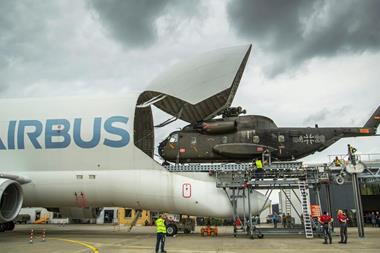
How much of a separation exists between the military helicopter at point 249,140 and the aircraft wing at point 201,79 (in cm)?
200

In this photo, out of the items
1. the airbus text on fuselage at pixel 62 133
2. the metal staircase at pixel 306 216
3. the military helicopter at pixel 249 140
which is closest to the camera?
the metal staircase at pixel 306 216

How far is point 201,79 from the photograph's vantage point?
19.7 m

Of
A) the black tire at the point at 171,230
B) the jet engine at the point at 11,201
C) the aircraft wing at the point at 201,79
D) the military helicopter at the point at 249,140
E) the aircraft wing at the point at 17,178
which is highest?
the aircraft wing at the point at 201,79

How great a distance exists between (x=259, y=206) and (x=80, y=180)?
33.3 ft

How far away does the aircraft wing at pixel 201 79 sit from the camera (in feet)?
64.2

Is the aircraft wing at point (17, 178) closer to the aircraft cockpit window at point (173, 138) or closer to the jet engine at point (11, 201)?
the jet engine at point (11, 201)

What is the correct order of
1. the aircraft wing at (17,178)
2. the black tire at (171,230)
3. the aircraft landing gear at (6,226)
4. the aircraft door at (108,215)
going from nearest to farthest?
the aircraft wing at (17,178) < the black tire at (171,230) < the aircraft landing gear at (6,226) < the aircraft door at (108,215)

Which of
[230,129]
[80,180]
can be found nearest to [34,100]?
[80,180]

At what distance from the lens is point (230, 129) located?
20734 millimetres

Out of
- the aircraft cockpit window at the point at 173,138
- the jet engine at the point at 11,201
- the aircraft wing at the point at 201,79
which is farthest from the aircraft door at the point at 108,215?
the aircraft wing at the point at 201,79

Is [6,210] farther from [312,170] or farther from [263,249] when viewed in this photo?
[312,170]

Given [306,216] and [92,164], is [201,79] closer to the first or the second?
[92,164]

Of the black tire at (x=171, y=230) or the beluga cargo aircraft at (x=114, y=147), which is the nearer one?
the beluga cargo aircraft at (x=114, y=147)

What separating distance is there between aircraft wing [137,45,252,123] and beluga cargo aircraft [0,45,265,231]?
0.05 meters
